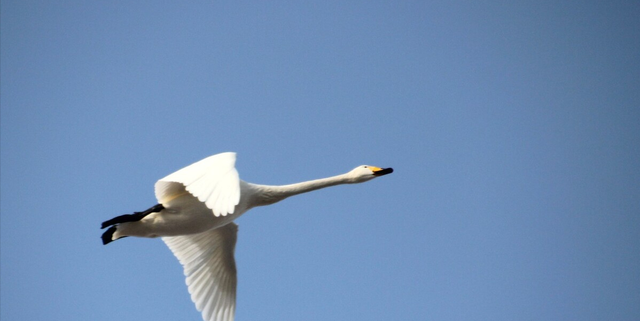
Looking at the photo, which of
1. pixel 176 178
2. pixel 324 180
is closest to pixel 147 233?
pixel 176 178

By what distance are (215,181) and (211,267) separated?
541 cm

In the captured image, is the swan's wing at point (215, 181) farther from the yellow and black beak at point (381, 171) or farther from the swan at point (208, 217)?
the yellow and black beak at point (381, 171)

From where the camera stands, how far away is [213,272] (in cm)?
1759

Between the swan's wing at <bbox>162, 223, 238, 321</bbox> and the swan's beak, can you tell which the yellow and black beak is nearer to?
the swan's beak

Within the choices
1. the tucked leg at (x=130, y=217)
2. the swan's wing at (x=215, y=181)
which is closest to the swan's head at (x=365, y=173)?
the swan's wing at (x=215, y=181)

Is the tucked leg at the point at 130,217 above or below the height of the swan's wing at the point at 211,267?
above

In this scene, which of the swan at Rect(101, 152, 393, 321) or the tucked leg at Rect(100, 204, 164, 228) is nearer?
the swan at Rect(101, 152, 393, 321)

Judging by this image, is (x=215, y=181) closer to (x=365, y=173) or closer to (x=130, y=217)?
(x=130, y=217)

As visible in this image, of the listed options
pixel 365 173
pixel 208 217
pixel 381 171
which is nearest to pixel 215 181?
pixel 208 217

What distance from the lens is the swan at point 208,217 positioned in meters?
12.6

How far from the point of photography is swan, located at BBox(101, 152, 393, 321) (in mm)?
12594

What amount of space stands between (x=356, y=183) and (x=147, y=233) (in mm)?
4257

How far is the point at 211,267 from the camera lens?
17594 mm

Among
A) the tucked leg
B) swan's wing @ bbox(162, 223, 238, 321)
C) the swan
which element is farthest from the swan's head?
the tucked leg
